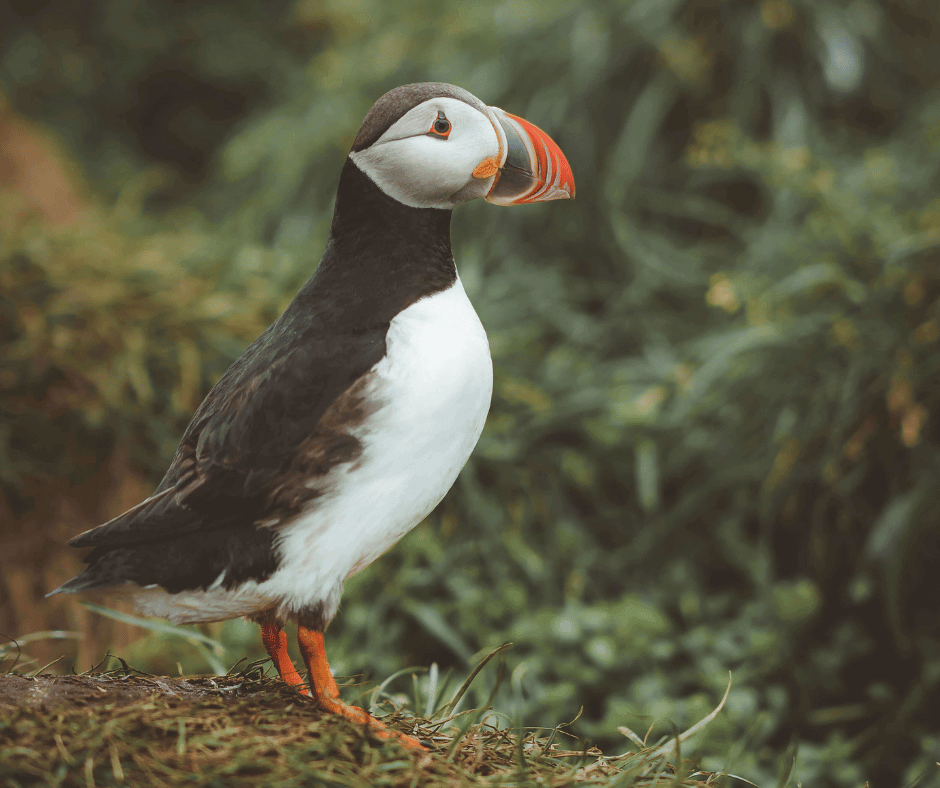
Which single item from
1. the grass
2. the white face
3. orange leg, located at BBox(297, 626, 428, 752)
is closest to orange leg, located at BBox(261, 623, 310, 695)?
the grass

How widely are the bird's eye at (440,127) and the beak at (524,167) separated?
0.10m

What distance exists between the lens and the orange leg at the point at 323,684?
1.47 metres

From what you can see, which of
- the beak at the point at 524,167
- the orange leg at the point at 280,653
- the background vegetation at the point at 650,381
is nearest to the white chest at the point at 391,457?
the orange leg at the point at 280,653

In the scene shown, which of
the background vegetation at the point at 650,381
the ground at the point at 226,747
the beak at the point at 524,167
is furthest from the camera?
the background vegetation at the point at 650,381

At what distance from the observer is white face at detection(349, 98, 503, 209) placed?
4.99 ft

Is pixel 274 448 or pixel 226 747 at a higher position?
pixel 274 448

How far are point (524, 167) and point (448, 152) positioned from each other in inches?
6.5

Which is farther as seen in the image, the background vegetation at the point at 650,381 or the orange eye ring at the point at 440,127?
the background vegetation at the point at 650,381

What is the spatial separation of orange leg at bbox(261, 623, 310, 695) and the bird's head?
871 millimetres

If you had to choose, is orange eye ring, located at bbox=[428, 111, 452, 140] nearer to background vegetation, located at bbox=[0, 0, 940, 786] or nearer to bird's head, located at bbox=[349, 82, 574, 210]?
bird's head, located at bbox=[349, 82, 574, 210]

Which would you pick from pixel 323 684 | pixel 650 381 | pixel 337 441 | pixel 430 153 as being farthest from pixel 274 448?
pixel 650 381

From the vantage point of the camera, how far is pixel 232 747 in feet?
4.30

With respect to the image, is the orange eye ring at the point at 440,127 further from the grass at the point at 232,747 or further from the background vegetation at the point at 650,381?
the background vegetation at the point at 650,381

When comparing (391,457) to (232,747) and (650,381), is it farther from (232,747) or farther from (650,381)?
(650,381)
